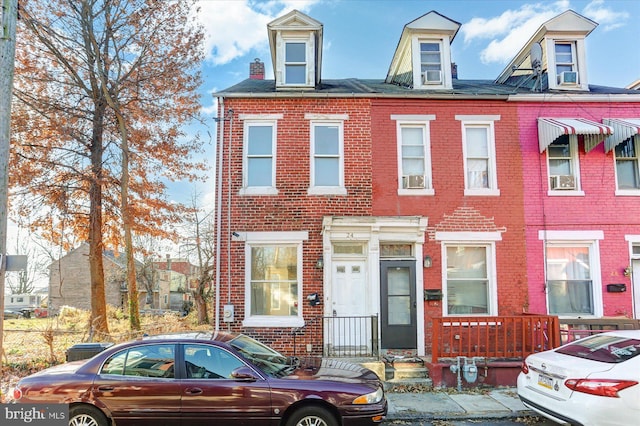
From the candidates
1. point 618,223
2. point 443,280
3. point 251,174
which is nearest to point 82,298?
point 251,174

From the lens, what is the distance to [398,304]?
10.7 meters

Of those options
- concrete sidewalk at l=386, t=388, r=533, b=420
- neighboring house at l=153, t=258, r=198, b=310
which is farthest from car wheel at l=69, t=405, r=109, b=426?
neighboring house at l=153, t=258, r=198, b=310

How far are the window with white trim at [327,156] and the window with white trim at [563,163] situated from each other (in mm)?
5577

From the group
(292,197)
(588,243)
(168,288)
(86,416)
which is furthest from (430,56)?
(168,288)

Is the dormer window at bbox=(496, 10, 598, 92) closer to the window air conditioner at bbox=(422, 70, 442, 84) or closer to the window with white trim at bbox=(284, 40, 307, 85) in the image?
the window air conditioner at bbox=(422, 70, 442, 84)

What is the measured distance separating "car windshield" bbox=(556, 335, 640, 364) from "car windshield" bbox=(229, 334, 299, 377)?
4116 mm

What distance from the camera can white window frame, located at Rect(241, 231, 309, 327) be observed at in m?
10.5

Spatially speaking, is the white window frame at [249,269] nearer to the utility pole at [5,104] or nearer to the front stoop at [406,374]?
the front stoop at [406,374]

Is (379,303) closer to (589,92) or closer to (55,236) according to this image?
(589,92)

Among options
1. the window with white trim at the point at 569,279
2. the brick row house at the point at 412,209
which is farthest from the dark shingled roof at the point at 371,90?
the window with white trim at the point at 569,279

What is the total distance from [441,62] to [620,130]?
16.1 ft

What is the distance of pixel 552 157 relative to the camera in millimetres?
11367

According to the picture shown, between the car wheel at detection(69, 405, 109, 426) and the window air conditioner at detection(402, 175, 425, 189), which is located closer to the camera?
the car wheel at detection(69, 405, 109, 426)

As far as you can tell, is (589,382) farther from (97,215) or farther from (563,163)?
(97,215)
